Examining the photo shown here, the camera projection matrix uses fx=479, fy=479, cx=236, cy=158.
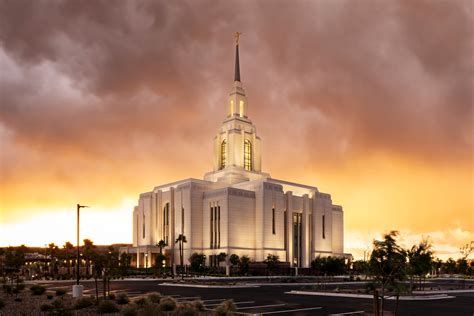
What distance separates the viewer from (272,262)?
85000mm

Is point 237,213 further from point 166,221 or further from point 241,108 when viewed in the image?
point 241,108

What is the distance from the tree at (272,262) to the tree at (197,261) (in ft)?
38.6

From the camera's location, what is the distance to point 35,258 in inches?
4638

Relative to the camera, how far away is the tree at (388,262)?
15.1 meters

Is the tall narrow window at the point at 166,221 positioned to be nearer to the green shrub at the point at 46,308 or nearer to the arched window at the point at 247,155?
the arched window at the point at 247,155

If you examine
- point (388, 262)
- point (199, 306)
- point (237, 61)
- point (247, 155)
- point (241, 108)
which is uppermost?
point (237, 61)

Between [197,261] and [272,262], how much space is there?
13.4 metres

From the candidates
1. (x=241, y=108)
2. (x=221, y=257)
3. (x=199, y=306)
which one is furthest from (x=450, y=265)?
(x=199, y=306)

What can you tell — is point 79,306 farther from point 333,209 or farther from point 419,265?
point 333,209

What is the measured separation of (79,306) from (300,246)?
8615 centimetres

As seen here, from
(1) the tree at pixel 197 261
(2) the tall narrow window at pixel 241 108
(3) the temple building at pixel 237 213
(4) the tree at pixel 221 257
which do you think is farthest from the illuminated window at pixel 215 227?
(2) the tall narrow window at pixel 241 108

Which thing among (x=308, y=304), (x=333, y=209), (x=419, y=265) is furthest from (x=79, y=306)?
(x=333, y=209)

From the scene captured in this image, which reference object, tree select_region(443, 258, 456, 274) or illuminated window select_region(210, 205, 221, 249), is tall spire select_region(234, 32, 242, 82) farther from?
tree select_region(443, 258, 456, 274)

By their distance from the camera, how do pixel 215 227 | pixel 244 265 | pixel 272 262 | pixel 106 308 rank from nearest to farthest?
pixel 106 308 → pixel 244 265 → pixel 272 262 → pixel 215 227
